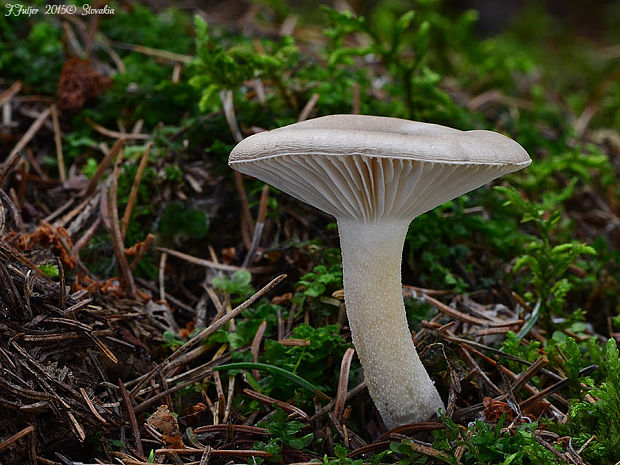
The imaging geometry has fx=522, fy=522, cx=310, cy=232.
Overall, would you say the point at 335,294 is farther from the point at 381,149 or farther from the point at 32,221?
the point at 32,221

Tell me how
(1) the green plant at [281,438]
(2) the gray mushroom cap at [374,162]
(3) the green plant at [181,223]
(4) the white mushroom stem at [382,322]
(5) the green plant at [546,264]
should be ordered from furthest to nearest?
(3) the green plant at [181,223] → (5) the green plant at [546,264] → (4) the white mushroom stem at [382,322] → (1) the green plant at [281,438] → (2) the gray mushroom cap at [374,162]

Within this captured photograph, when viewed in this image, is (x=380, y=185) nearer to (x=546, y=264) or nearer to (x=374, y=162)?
(x=374, y=162)

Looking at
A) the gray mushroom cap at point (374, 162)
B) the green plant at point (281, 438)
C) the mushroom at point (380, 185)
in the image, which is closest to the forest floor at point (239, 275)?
the green plant at point (281, 438)

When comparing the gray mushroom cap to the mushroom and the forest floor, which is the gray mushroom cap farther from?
the forest floor

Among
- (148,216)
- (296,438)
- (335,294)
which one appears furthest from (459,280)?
(148,216)

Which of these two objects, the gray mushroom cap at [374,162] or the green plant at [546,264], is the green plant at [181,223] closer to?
the gray mushroom cap at [374,162]

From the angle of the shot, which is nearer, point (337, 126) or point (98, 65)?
point (337, 126)

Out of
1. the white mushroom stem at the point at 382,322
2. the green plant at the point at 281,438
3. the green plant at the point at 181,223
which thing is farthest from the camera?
the green plant at the point at 181,223
